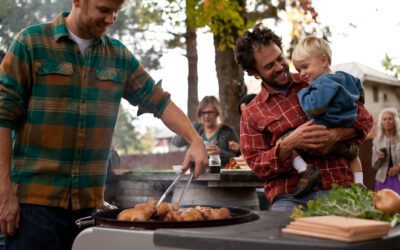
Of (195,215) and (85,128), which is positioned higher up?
(85,128)

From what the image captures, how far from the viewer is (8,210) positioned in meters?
2.43

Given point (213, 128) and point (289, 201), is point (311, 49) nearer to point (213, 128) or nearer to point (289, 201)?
point (289, 201)

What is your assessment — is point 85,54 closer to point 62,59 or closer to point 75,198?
point 62,59

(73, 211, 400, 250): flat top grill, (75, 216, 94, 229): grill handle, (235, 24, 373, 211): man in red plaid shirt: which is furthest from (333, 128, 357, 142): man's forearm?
(75, 216, 94, 229): grill handle

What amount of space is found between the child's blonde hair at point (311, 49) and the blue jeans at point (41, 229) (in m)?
1.70

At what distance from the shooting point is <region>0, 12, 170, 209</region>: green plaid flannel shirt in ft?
8.23

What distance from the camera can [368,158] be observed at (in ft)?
41.4

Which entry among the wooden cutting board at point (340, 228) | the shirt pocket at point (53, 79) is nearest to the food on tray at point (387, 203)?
the wooden cutting board at point (340, 228)

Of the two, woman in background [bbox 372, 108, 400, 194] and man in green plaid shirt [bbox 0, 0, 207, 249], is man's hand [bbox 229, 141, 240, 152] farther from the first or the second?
man in green plaid shirt [bbox 0, 0, 207, 249]

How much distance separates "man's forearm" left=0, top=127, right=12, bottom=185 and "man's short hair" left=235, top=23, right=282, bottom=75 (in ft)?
5.03

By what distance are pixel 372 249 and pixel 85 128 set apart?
147 centimetres

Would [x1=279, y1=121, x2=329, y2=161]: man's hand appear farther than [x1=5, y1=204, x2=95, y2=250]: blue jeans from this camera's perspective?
Yes

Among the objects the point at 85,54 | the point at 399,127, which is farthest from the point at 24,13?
the point at 85,54

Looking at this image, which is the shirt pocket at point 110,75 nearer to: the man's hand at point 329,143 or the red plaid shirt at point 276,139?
the red plaid shirt at point 276,139
